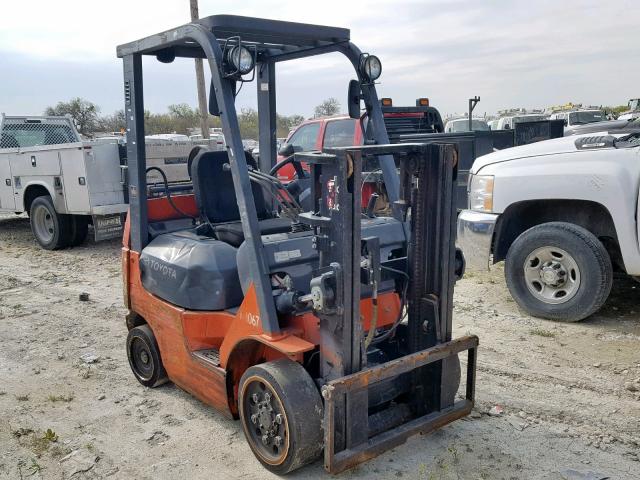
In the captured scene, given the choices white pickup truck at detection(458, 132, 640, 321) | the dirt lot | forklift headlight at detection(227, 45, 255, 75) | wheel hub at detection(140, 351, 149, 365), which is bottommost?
the dirt lot

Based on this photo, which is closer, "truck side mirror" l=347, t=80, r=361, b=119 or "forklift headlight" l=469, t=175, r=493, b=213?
"truck side mirror" l=347, t=80, r=361, b=119

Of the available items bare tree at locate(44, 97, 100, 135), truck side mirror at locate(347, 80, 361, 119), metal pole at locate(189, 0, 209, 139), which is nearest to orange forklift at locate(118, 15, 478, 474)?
truck side mirror at locate(347, 80, 361, 119)

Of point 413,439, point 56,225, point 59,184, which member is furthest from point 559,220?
point 56,225

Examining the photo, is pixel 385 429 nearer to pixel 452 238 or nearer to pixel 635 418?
pixel 452 238

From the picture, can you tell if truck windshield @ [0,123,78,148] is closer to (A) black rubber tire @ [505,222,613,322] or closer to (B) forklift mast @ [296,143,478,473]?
(A) black rubber tire @ [505,222,613,322]

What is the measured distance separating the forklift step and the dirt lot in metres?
0.49

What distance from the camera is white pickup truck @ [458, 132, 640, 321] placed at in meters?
5.28

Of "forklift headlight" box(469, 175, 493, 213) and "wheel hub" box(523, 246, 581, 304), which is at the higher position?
"forklift headlight" box(469, 175, 493, 213)

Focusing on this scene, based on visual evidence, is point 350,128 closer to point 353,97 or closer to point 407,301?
point 353,97

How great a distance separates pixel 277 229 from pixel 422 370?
1399 mm

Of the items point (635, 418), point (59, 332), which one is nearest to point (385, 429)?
point (635, 418)

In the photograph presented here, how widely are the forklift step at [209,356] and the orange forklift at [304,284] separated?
0.05 ft

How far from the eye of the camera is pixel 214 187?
4348 millimetres

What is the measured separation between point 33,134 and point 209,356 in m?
9.74
